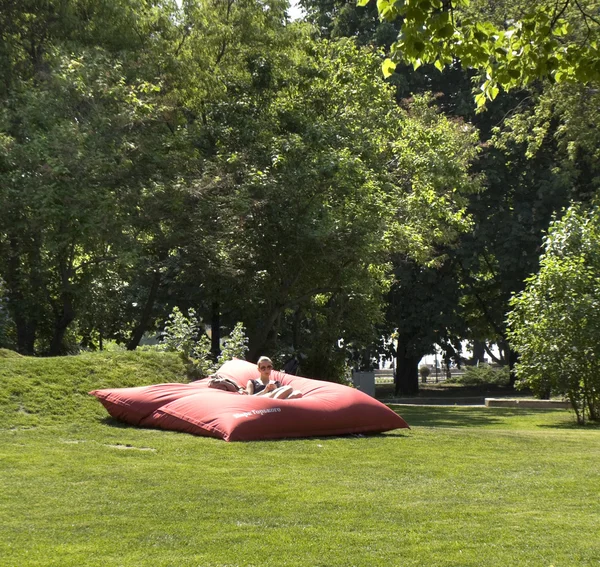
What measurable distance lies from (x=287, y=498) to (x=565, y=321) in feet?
37.8

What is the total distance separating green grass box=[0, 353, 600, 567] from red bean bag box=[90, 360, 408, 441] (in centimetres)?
34

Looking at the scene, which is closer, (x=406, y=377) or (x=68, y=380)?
(x=68, y=380)

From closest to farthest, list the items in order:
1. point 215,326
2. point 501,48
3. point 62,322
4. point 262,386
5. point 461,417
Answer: point 501,48 → point 262,386 → point 461,417 → point 62,322 → point 215,326

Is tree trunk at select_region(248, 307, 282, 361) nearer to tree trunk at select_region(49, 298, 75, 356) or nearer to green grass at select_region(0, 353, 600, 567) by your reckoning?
tree trunk at select_region(49, 298, 75, 356)

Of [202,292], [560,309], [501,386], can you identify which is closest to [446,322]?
[501,386]

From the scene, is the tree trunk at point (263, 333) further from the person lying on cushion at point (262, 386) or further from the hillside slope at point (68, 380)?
the person lying on cushion at point (262, 386)

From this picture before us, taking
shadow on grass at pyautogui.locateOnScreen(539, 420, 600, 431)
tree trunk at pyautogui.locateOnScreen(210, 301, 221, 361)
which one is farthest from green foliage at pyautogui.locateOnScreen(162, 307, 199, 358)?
tree trunk at pyautogui.locateOnScreen(210, 301, 221, 361)

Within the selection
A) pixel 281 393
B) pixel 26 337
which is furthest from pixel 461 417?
pixel 26 337

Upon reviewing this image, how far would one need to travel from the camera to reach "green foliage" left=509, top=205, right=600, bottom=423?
18406mm

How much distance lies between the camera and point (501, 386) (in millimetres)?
42438

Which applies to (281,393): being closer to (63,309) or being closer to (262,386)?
(262,386)

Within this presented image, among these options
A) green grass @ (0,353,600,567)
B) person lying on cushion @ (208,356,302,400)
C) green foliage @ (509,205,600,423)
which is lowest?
green grass @ (0,353,600,567)

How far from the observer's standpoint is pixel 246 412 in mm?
13008

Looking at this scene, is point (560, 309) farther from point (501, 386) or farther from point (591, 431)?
point (501, 386)
